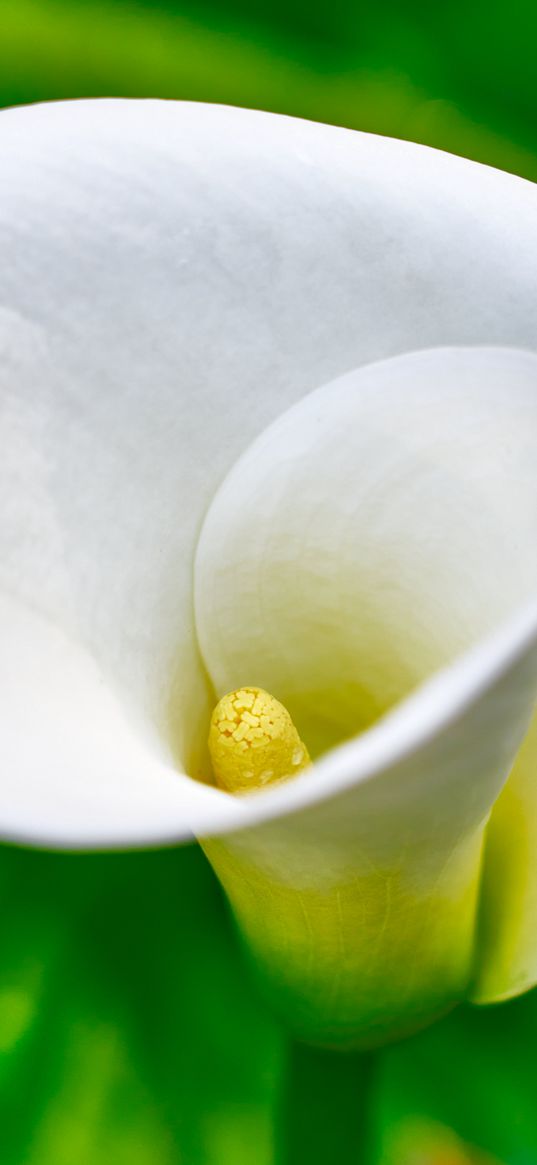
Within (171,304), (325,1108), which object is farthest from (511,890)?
(171,304)

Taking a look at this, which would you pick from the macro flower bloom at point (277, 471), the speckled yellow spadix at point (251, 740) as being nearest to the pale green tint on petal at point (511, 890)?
the macro flower bloom at point (277, 471)

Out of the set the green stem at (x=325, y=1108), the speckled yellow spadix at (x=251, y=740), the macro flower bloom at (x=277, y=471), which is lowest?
the green stem at (x=325, y=1108)

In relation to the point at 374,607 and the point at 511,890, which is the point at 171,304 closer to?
the point at 374,607

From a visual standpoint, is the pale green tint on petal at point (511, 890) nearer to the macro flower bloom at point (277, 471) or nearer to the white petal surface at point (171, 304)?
the macro flower bloom at point (277, 471)

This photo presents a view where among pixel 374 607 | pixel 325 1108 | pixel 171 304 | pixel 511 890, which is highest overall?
pixel 171 304

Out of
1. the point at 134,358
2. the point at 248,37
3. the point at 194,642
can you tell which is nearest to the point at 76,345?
the point at 134,358

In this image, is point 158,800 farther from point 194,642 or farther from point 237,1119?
point 237,1119
